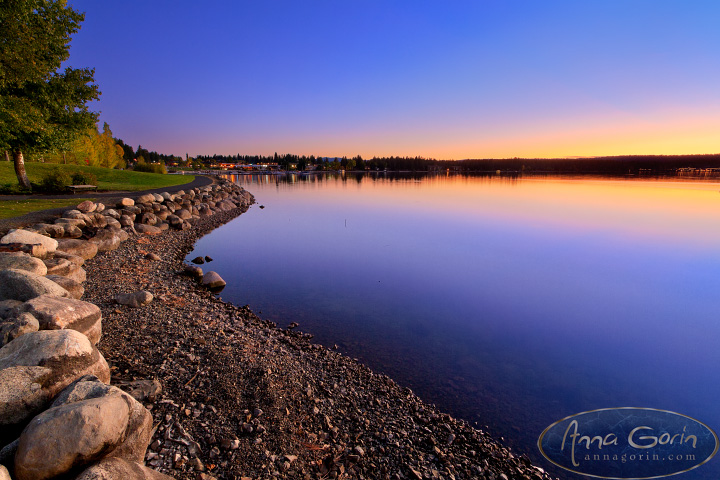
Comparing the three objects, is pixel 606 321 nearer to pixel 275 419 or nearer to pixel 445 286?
pixel 445 286

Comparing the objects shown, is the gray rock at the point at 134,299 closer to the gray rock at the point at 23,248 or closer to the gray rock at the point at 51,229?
the gray rock at the point at 23,248

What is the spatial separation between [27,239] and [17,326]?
660cm

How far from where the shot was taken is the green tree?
16.0 metres

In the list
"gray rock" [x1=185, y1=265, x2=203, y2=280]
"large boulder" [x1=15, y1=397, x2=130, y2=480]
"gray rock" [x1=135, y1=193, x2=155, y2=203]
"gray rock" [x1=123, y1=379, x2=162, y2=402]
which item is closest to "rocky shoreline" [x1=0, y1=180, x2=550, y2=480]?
"gray rock" [x1=123, y1=379, x2=162, y2=402]

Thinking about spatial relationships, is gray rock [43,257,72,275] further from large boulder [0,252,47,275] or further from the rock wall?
the rock wall

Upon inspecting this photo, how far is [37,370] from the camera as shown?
3.68 metres

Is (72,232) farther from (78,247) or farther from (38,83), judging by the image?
(38,83)

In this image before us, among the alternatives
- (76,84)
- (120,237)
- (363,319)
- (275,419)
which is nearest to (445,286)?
(363,319)

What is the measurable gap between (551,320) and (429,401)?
20.3 ft

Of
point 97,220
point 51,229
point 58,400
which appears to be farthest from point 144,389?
point 97,220

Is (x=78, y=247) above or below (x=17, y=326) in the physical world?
below

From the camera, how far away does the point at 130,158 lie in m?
144

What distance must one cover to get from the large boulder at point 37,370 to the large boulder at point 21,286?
7.83 feet

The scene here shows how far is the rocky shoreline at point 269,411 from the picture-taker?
13.5 feet
